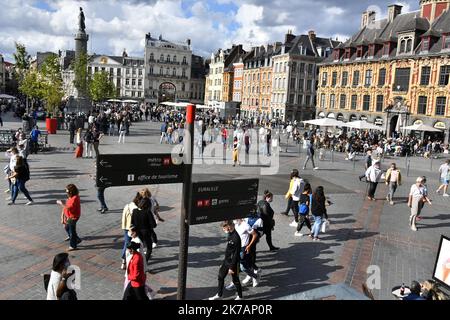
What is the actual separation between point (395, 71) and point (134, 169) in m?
46.2

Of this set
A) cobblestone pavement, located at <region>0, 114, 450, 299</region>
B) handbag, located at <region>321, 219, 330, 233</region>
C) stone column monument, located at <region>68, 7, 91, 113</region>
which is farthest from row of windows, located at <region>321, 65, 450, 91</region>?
handbag, located at <region>321, 219, 330, 233</region>

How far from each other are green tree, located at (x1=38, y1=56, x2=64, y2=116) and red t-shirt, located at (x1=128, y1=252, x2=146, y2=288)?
1283 inches

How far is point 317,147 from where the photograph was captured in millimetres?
33469

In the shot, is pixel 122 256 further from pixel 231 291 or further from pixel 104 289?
pixel 231 291

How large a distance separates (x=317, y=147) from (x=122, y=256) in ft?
86.4

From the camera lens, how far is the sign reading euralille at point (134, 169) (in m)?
5.01

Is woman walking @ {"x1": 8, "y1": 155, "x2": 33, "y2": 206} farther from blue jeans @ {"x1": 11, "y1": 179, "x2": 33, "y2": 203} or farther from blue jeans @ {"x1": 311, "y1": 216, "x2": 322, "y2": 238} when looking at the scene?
blue jeans @ {"x1": 311, "y1": 216, "x2": 322, "y2": 238}

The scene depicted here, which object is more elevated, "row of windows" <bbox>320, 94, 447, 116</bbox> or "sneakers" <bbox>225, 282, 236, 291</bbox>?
"row of windows" <bbox>320, 94, 447, 116</bbox>

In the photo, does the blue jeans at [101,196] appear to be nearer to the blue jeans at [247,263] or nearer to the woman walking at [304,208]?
the blue jeans at [247,263]

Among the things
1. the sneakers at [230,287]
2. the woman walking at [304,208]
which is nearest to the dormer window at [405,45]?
the woman walking at [304,208]

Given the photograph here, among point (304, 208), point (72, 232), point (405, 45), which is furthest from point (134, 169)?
point (405, 45)

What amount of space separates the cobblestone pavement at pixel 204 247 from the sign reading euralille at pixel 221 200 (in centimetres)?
102

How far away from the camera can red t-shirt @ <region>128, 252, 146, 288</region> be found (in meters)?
6.59
